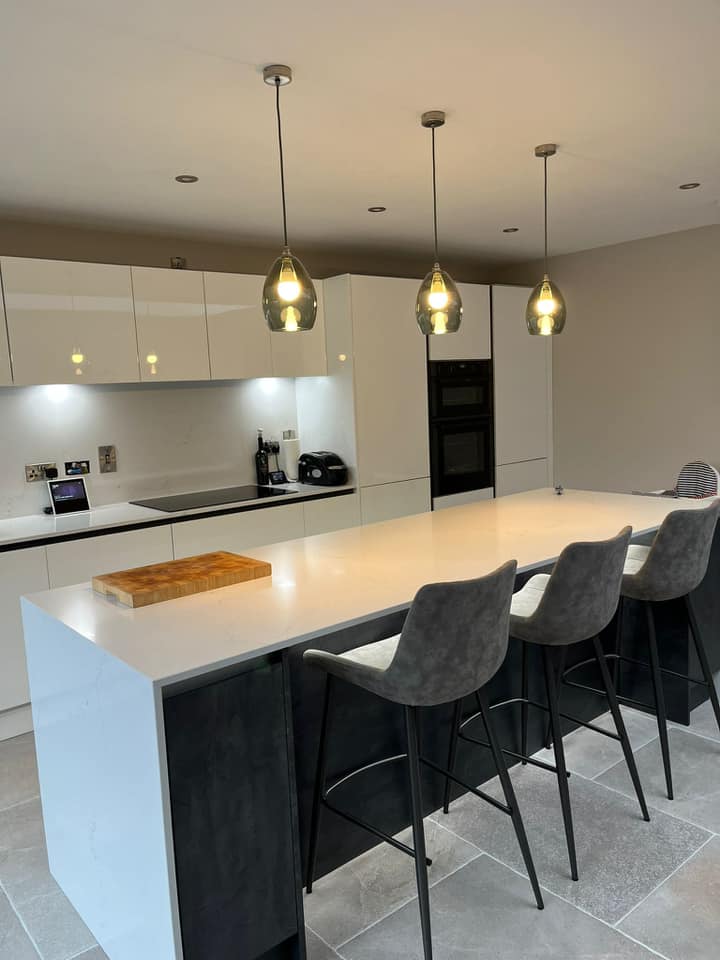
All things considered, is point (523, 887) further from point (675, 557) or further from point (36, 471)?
point (36, 471)

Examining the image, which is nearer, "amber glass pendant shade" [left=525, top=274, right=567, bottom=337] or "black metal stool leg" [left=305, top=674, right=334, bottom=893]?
"black metal stool leg" [left=305, top=674, right=334, bottom=893]

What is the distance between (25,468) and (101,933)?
2.62 m

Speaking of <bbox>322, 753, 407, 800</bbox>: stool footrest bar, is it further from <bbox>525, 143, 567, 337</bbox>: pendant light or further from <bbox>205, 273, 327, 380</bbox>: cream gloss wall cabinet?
<bbox>205, 273, 327, 380</bbox>: cream gloss wall cabinet

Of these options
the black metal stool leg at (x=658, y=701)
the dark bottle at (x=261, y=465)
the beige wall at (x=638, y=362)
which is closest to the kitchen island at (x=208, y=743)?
the black metal stool leg at (x=658, y=701)

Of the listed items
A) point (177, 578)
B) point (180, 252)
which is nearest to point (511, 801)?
point (177, 578)

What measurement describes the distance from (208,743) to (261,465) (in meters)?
3.33

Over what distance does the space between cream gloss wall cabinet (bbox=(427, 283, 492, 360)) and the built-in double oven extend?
2.1 inches

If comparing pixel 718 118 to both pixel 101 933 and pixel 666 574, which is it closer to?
pixel 666 574

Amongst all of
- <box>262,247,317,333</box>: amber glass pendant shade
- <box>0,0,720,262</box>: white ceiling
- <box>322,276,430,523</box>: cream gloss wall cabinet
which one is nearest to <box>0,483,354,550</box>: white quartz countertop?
<box>322,276,430,523</box>: cream gloss wall cabinet

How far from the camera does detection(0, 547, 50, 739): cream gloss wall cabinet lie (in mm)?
3338

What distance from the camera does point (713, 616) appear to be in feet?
11.1

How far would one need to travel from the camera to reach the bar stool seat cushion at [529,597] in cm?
240

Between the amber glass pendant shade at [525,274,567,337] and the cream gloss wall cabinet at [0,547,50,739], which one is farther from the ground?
the amber glass pendant shade at [525,274,567,337]

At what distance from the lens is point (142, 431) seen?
14.4ft
